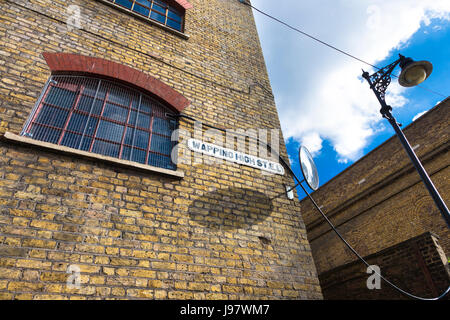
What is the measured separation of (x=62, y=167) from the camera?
288 centimetres

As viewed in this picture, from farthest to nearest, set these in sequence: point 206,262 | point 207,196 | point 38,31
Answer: point 38,31
point 207,196
point 206,262

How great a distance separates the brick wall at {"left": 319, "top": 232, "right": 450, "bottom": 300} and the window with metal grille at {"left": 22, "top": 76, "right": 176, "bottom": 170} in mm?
4987

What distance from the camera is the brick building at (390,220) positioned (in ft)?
16.2

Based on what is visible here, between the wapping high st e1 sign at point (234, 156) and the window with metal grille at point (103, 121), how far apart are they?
0.41 metres

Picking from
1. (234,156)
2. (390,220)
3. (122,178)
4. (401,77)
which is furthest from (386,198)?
(122,178)

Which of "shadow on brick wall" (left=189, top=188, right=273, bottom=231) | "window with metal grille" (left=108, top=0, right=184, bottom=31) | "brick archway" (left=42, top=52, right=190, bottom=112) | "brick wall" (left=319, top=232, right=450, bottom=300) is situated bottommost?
"brick wall" (left=319, top=232, right=450, bottom=300)

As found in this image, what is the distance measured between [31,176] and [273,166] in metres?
3.34

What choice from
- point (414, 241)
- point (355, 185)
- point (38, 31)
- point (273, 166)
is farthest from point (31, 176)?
point (355, 185)

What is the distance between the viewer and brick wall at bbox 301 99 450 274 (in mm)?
8039

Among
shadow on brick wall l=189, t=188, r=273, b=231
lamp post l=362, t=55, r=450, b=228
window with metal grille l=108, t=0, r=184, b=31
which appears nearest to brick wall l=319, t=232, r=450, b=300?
lamp post l=362, t=55, r=450, b=228

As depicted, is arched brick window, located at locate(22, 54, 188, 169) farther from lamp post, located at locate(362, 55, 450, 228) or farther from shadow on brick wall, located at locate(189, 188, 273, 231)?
lamp post, located at locate(362, 55, 450, 228)

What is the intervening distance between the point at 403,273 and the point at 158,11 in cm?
771
